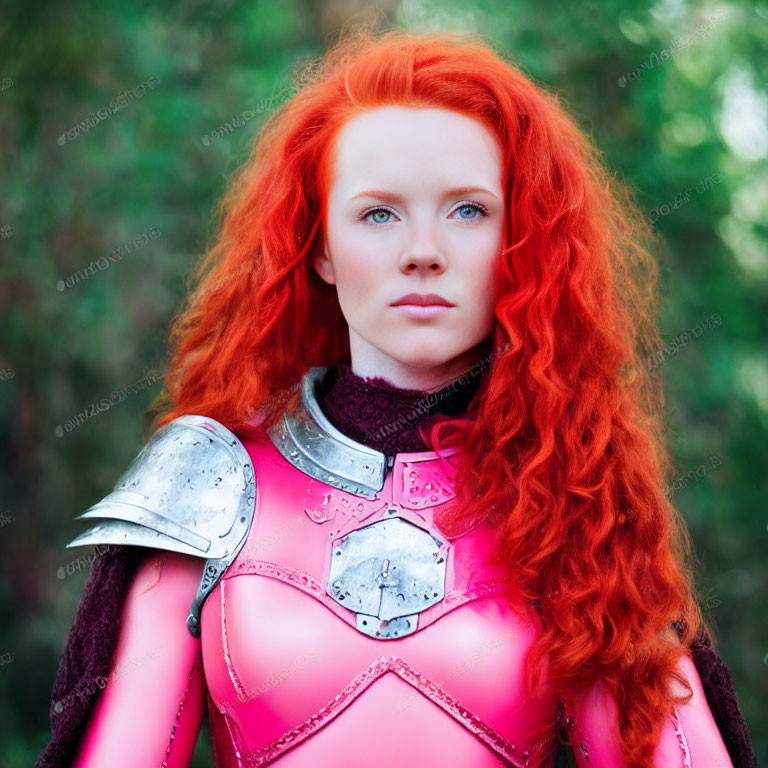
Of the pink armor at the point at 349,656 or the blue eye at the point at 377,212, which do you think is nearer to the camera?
the pink armor at the point at 349,656

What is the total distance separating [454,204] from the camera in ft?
5.56

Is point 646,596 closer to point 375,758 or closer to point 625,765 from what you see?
point 625,765

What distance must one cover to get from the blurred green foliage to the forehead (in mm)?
1351

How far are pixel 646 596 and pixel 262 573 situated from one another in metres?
0.58

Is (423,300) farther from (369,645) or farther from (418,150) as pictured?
(369,645)

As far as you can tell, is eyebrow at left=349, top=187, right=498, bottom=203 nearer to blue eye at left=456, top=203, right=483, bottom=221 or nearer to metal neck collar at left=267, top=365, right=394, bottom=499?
blue eye at left=456, top=203, right=483, bottom=221

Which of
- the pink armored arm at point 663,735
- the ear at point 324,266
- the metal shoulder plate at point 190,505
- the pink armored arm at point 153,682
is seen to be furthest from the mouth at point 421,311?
the pink armored arm at point 663,735

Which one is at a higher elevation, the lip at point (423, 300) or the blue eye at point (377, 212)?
the blue eye at point (377, 212)

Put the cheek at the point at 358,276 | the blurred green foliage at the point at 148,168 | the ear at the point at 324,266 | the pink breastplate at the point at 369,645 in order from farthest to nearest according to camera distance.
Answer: the blurred green foliage at the point at 148,168
the ear at the point at 324,266
the cheek at the point at 358,276
the pink breastplate at the point at 369,645

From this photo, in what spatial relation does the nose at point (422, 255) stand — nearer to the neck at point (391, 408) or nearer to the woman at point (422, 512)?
the woman at point (422, 512)

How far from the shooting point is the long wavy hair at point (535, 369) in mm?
1646

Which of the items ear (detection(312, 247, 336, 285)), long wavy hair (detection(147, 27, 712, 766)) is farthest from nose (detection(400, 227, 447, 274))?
ear (detection(312, 247, 336, 285))

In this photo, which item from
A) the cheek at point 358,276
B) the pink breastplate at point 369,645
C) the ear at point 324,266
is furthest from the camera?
the ear at point 324,266

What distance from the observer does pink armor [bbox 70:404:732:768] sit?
1586mm
